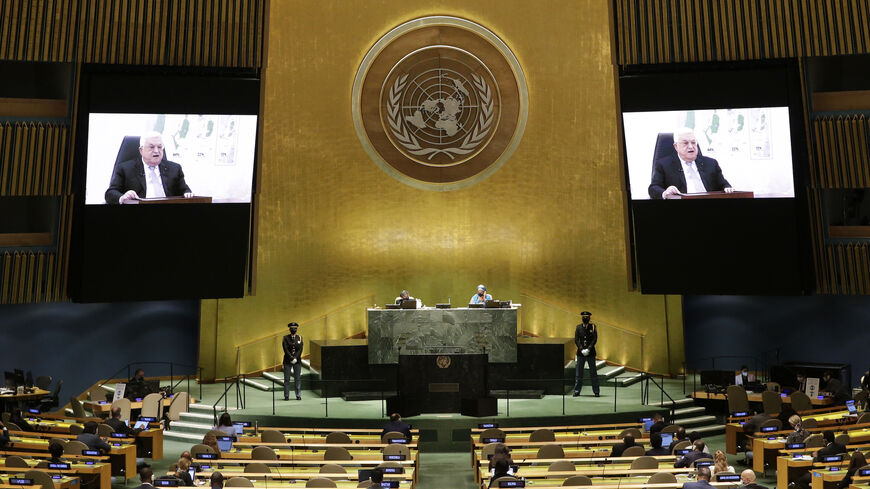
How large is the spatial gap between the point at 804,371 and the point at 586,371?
4.16 m

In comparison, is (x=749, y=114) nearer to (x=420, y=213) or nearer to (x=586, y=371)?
(x=586, y=371)

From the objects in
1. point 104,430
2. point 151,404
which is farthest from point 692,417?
point 104,430

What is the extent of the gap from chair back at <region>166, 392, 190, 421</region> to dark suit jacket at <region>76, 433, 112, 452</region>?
3.95m

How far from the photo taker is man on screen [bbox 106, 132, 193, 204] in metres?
17.7

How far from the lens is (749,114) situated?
57.5ft

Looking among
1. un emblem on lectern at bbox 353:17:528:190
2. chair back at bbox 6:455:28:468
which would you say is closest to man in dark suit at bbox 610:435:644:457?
chair back at bbox 6:455:28:468

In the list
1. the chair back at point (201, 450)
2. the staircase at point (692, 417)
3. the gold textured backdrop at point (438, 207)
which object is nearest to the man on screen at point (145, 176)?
the gold textured backdrop at point (438, 207)

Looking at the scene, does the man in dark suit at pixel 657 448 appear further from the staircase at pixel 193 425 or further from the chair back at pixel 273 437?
the staircase at pixel 193 425

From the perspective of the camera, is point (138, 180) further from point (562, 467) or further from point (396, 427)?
point (562, 467)

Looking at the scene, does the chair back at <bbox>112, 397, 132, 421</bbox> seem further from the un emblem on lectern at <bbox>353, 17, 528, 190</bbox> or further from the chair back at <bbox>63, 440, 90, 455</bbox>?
the un emblem on lectern at <bbox>353, 17, 528, 190</bbox>

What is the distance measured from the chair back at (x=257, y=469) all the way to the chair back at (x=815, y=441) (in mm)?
6881

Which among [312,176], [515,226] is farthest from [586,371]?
[312,176]

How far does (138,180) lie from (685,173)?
10065 mm

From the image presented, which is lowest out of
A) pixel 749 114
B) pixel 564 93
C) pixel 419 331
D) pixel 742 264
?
pixel 419 331
